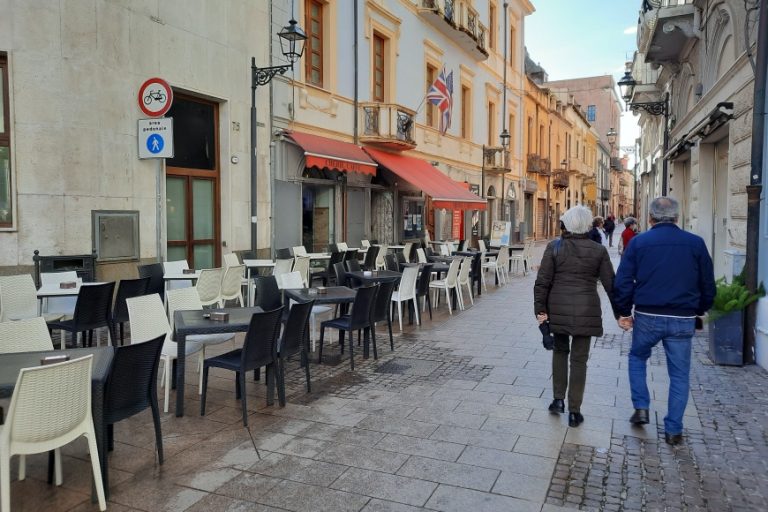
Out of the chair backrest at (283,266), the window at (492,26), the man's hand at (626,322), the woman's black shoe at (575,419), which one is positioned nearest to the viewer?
the man's hand at (626,322)

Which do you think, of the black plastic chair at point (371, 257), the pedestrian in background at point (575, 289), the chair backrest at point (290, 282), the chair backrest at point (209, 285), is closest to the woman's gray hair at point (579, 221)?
the pedestrian in background at point (575, 289)

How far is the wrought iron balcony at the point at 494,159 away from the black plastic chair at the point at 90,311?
1966 cm

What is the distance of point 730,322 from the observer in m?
6.58

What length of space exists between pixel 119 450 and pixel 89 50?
6381 mm

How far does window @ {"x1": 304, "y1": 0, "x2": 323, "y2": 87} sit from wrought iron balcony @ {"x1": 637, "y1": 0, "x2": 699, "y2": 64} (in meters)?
7.15

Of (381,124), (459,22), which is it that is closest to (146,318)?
(381,124)

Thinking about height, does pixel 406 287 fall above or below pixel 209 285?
below

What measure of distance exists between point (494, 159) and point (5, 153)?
19762 mm

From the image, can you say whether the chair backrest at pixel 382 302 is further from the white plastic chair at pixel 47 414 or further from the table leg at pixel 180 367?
the white plastic chair at pixel 47 414

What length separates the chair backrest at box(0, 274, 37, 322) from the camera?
6484 mm

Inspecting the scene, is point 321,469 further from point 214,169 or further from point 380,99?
point 380,99

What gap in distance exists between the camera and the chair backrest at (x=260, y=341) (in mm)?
4750

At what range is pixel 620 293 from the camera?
4.53 m

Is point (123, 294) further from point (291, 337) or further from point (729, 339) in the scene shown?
point (729, 339)
